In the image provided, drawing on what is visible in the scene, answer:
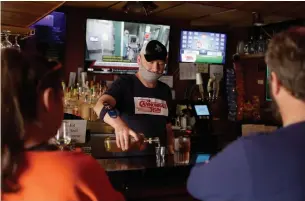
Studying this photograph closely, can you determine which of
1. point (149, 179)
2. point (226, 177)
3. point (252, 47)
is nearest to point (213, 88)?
point (252, 47)

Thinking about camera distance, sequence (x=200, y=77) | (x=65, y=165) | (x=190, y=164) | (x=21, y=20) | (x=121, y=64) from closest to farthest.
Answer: (x=65, y=165)
(x=190, y=164)
(x=21, y=20)
(x=121, y=64)
(x=200, y=77)

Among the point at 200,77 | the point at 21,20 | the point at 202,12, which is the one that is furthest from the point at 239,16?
the point at 21,20

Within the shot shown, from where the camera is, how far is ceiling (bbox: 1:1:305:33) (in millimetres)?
1971

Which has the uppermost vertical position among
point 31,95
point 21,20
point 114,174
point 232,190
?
point 21,20

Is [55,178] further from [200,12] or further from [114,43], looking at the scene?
[200,12]

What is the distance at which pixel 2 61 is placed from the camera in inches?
36.2

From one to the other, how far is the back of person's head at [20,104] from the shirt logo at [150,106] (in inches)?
65.1

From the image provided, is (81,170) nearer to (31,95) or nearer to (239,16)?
(31,95)

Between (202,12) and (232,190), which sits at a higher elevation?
(202,12)

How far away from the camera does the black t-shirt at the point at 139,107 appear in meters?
2.59

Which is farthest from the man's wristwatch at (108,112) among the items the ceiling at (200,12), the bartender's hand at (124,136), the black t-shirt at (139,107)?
the ceiling at (200,12)

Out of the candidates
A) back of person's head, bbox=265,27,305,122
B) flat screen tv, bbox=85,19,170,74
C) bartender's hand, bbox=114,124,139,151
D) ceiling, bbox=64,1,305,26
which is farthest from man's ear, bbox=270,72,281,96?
flat screen tv, bbox=85,19,170,74

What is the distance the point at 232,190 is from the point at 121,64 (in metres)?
3.35

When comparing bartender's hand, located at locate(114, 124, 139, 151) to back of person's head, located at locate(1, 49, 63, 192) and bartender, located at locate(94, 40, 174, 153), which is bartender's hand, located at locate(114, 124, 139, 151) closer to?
bartender, located at locate(94, 40, 174, 153)
